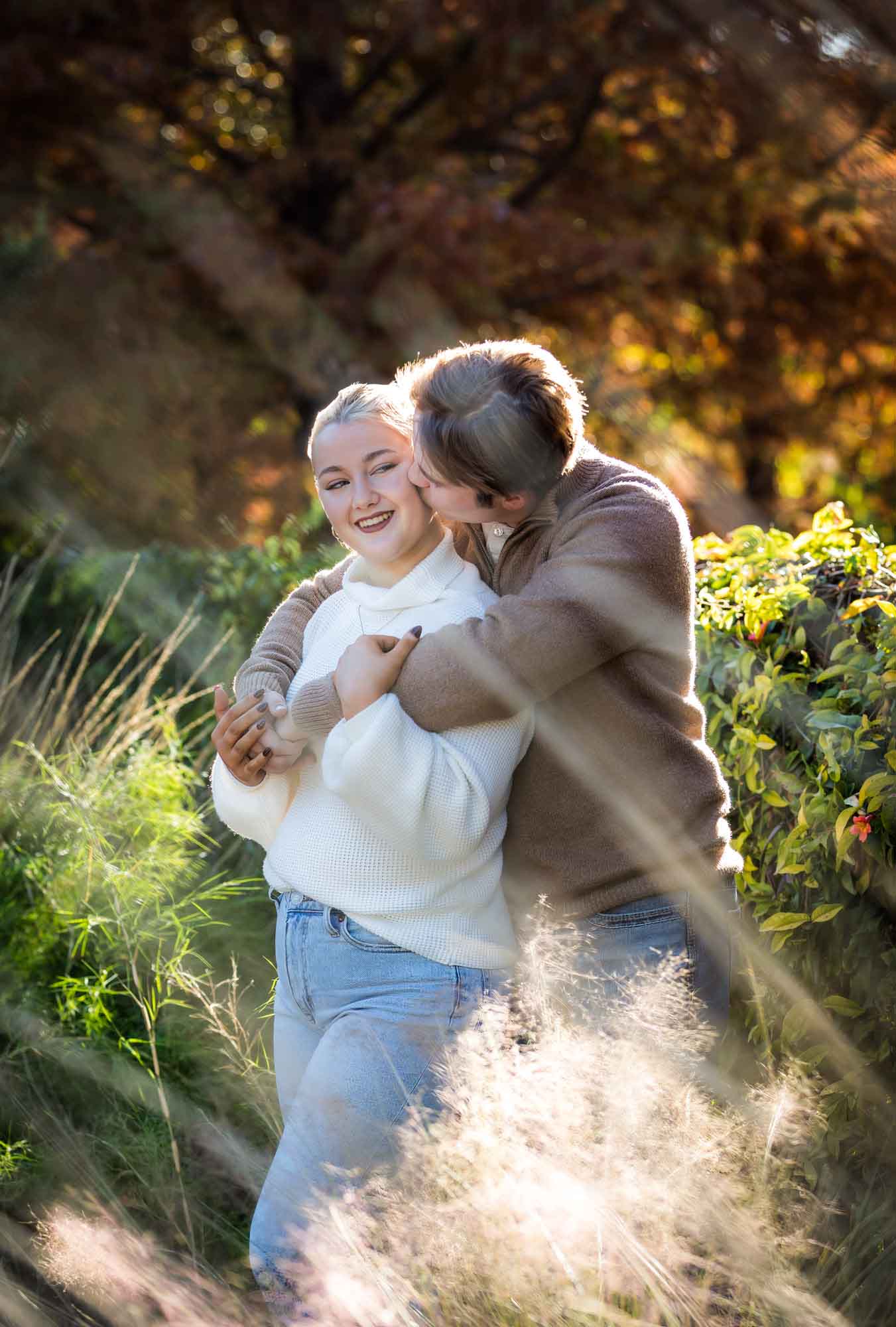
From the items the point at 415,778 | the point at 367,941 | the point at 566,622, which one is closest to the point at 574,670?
the point at 566,622

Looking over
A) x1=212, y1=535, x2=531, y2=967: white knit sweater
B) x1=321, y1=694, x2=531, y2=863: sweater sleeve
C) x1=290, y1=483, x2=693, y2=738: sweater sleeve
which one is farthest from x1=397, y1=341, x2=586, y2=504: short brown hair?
x1=321, y1=694, x2=531, y2=863: sweater sleeve

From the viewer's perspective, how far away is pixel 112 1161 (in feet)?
10.2

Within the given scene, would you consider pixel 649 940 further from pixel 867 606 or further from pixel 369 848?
pixel 867 606

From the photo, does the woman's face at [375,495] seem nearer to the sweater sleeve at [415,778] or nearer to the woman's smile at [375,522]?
the woman's smile at [375,522]

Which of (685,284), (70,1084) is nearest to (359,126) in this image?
(685,284)

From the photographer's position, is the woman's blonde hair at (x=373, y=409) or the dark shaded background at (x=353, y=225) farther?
the dark shaded background at (x=353, y=225)

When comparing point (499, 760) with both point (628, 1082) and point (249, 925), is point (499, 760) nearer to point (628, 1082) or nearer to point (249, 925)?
point (628, 1082)

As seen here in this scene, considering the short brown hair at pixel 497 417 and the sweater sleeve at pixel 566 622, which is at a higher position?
the short brown hair at pixel 497 417

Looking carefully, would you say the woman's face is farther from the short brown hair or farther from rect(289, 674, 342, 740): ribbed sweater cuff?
rect(289, 674, 342, 740): ribbed sweater cuff

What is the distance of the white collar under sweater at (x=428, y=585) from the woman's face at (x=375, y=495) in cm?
3

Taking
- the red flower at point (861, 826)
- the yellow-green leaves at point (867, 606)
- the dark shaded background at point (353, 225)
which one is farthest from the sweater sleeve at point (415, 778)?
the dark shaded background at point (353, 225)

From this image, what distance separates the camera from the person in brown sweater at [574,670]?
203 cm

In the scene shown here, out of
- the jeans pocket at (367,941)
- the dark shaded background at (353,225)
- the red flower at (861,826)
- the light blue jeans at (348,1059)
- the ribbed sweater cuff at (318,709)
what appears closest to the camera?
the light blue jeans at (348,1059)

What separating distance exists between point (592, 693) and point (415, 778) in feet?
1.21
